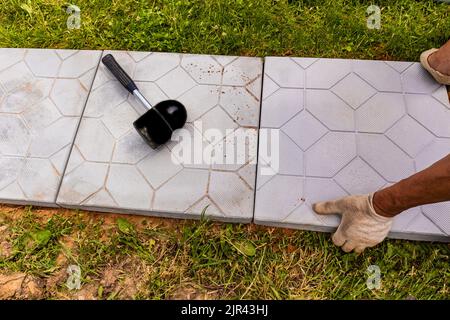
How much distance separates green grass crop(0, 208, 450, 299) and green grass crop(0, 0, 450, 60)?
1388mm

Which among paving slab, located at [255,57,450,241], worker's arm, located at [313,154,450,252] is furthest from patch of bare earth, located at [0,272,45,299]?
worker's arm, located at [313,154,450,252]

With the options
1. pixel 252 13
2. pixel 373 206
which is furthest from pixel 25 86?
pixel 373 206

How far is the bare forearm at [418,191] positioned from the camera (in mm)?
1534

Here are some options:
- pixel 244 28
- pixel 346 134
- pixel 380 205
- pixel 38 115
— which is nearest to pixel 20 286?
pixel 38 115

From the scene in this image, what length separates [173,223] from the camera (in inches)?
90.9

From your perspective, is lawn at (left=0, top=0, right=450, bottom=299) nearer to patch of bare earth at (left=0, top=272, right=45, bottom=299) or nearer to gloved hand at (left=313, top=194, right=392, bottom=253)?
patch of bare earth at (left=0, top=272, right=45, bottom=299)

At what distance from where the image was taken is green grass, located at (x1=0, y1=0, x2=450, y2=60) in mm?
2814

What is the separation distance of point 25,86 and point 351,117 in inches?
90.6

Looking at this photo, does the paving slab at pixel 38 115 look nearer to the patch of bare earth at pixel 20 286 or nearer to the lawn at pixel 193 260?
the lawn at pixel 193 260

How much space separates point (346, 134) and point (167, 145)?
114cm

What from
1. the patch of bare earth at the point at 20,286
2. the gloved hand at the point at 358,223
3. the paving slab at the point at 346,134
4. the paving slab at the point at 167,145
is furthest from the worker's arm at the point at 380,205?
the patch of bare earth at the point at 20,286

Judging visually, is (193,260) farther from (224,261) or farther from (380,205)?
(380,205)

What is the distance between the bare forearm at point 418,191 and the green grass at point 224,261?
0.42 m
